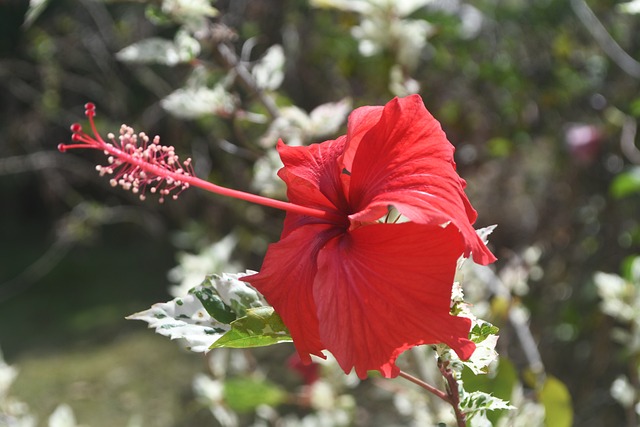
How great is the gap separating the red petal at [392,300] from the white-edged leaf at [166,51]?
1.88 ft

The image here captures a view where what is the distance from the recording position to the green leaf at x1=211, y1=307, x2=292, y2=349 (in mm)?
492

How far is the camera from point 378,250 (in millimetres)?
473

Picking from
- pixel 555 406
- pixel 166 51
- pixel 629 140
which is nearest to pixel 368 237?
pixel 555 406

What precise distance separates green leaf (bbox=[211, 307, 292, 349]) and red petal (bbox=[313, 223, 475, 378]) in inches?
2.2

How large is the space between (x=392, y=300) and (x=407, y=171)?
0.10m

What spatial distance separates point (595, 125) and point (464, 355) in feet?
6.41

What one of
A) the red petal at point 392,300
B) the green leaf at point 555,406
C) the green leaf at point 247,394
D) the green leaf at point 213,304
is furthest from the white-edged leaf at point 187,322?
the green leaf at point 247,394

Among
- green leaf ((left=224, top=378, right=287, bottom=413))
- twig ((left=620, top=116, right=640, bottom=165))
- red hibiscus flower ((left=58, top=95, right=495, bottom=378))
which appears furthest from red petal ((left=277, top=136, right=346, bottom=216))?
twig ((left=620, top=116, right=640, bottom=165))

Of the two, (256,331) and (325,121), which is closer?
(256,331)

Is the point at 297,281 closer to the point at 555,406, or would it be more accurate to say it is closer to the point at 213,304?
the point at 213,304

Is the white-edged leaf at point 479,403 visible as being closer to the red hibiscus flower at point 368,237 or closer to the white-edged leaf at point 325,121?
the red hibiscus flower at point 368,237

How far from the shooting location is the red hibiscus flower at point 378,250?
44cm

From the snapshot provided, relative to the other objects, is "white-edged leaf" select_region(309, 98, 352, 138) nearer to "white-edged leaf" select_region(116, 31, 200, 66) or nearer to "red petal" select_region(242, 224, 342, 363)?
"white-edged leaf" select_region(116, 31, 200, 66)

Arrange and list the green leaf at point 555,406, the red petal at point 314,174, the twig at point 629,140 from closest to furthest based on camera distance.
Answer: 1. the red petal at point 314,174
2. the green leaf at point 555,406
3. the twig at point 629,140
